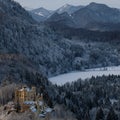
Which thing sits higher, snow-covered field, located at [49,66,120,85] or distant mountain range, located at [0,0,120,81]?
distant mountain range, located at [0,0,120,81]

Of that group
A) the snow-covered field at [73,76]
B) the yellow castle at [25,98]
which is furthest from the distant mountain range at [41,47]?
the yellow castle at [25,98]

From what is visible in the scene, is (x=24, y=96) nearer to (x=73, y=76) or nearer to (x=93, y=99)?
(x=93, y=99)

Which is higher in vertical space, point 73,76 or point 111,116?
point 111,116

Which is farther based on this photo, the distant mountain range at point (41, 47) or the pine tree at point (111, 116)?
the distant mountain range at point (41, 47)

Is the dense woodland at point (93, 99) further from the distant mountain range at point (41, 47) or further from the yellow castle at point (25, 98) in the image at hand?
the distant mountain range at point (41, 47)

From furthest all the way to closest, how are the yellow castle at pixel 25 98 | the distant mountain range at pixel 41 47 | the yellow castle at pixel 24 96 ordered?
the distant mountain range at pixel 41 47, the yellow castle at pixel 24 96, the yellow castle at pixel 25 98

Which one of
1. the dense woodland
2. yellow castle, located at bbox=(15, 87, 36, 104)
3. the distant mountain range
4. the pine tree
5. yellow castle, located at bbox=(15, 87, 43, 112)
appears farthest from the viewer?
the distant mountain range

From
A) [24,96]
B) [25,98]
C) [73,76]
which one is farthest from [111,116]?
[73,76]

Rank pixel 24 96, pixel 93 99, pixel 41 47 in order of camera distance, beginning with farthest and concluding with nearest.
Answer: pixel 41 47, pixel 93 99, pixel 24 96

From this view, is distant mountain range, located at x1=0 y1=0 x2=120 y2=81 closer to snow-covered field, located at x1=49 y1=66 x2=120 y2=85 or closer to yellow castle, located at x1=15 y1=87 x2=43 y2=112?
snow-covered field, located at x1=49 y1=66 x2=120 y2=85

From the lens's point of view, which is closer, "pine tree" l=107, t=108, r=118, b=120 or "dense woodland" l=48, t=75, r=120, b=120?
"pine tree" l=107, t=108, r=118, b=120

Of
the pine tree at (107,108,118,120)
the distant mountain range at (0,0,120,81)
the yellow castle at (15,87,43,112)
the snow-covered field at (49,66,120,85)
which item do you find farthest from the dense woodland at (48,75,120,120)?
the distant mountain range at (0,0,120,81)

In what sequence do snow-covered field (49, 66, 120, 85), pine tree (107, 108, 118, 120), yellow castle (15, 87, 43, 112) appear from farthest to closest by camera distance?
snow-covered field (49, 66, 120, 85) < pine tree (107, 108, 118, 120) < yellow castle (15, 87, 43, 112)
